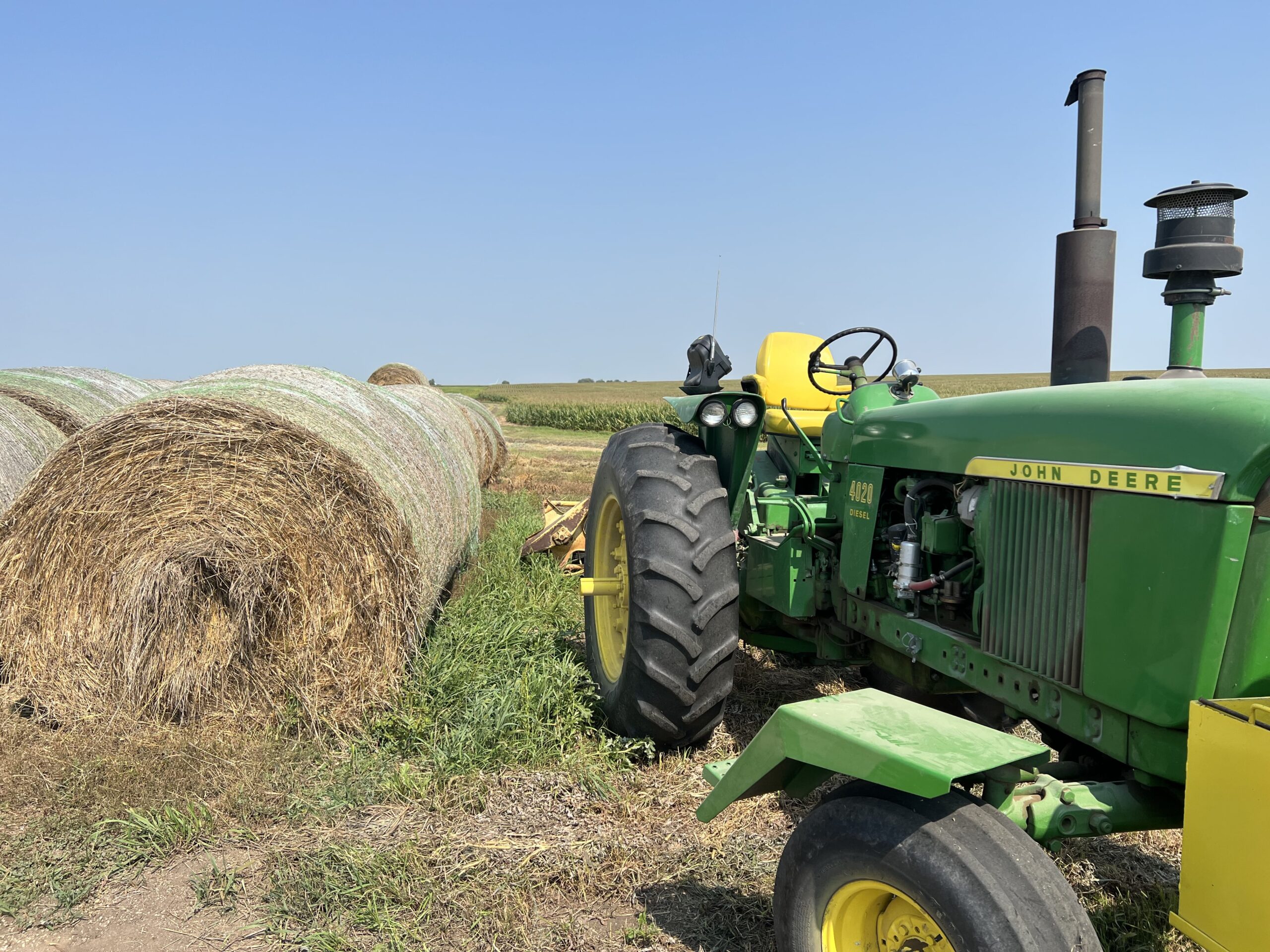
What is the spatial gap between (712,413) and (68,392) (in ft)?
20.1

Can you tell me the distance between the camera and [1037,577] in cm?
235

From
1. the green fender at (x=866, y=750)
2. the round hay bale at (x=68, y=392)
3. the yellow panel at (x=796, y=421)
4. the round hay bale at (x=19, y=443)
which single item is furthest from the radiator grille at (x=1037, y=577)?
the round hay bale at (x=68, y=392)

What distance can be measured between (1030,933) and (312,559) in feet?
10.9

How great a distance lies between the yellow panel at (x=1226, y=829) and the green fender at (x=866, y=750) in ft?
1.00

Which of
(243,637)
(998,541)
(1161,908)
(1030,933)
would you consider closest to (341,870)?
(243,637)

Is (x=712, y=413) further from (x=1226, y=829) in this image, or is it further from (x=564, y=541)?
(x=564, y=541)

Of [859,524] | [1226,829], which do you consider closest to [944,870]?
[1226,829]

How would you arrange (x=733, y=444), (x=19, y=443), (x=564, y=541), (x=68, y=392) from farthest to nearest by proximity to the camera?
(x=68, y=392), (x=564, y=541), (x=19, y=443), (x=733, y=444)

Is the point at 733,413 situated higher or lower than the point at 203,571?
higher

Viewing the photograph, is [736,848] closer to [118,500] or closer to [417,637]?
[417,637]

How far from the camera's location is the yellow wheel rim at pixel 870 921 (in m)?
1.99

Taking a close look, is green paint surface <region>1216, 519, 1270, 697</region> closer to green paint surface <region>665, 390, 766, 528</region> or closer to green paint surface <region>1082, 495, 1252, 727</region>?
green paint surface <region>1082, 495, 1252, 727</region>

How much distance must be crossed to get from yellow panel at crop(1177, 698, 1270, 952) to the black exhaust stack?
218 centimetres

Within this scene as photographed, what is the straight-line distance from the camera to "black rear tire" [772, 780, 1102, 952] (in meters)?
1.76
